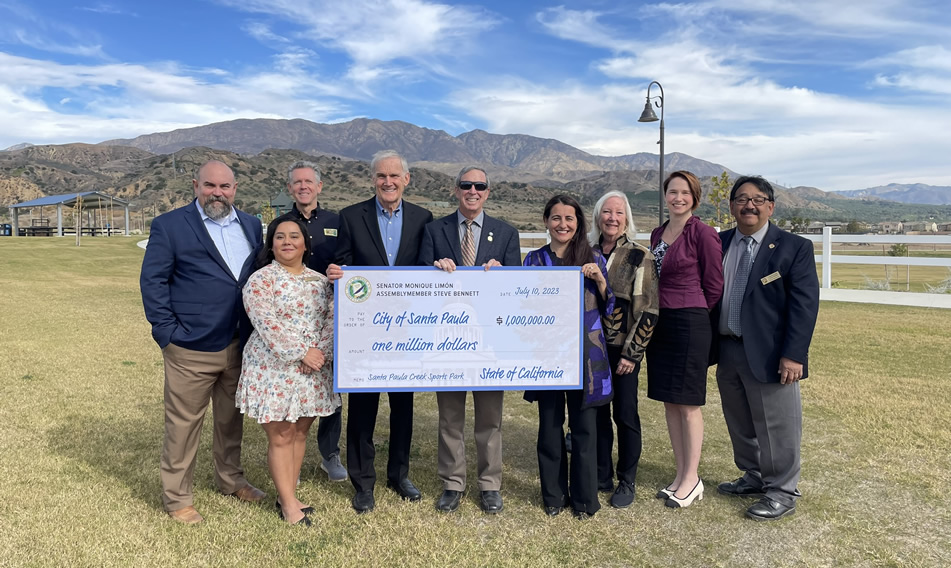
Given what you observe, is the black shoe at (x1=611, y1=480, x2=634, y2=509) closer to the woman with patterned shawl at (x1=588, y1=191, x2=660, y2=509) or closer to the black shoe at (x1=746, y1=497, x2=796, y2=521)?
the woman with patterned shawl at (x1=588, y1=191, x2=660, y2=509)

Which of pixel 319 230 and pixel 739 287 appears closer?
pixel 739 287

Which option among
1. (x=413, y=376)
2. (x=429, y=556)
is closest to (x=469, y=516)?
(x=429, y=556)

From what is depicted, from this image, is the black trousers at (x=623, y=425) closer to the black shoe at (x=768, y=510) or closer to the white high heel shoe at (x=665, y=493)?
the white high heel shoe at (x=665, y=493)

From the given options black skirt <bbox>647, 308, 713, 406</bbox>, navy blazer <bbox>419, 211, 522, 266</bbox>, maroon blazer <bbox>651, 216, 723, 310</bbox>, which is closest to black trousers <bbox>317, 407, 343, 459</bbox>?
navy blazer <bbox>419, 211, 522, 266</bbox>

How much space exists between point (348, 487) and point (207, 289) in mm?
1816

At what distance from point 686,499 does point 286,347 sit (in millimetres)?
2864

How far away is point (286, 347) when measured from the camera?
3.54 meters

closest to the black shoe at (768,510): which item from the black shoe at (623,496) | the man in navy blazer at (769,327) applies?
the man in navy blazer at (769,327)

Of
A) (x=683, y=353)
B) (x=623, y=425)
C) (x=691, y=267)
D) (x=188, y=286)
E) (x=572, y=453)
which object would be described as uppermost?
(x=691, y=267)

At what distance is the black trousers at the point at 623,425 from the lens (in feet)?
13.5

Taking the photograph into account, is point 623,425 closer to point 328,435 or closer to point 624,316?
point 624,316

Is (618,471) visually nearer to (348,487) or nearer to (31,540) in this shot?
(348,487)

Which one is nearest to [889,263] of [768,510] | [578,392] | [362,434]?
[768,510]

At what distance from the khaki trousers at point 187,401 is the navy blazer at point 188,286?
9 cm
